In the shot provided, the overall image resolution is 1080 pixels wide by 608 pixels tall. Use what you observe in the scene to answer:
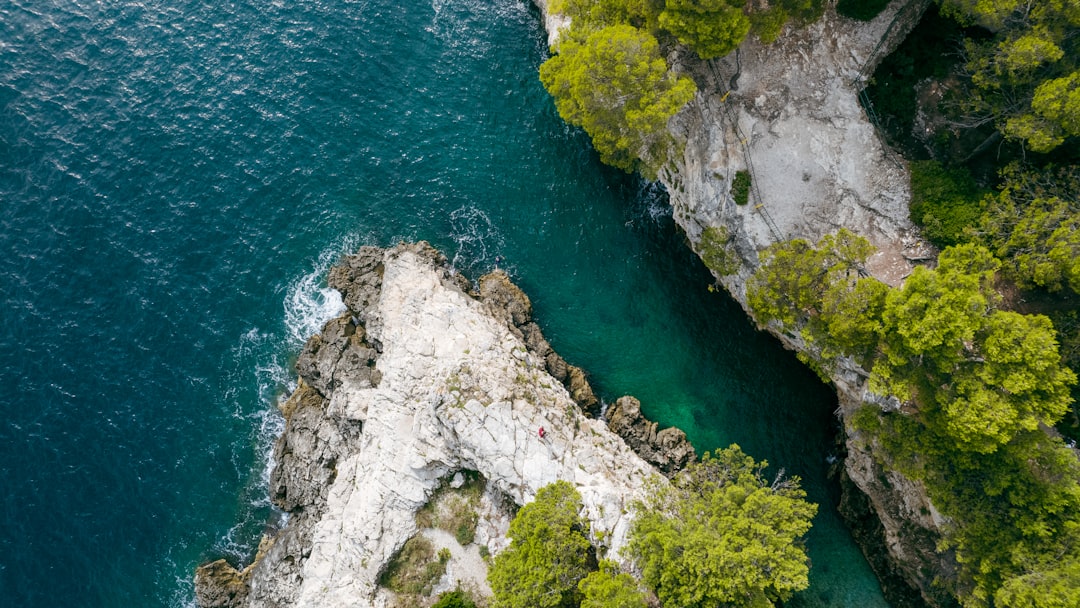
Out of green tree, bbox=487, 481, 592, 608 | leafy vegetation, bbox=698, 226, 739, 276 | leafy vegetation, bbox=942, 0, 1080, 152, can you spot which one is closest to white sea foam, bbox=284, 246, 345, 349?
green tree, bbox=487, 481, 592, 608

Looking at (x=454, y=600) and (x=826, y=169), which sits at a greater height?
(x=826, y=169)

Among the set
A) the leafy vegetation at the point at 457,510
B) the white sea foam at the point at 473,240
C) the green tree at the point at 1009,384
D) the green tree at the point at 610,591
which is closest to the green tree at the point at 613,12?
the white sea foam at the point at 473,240

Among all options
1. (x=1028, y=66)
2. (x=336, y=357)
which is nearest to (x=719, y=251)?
(x=1028, y=66)

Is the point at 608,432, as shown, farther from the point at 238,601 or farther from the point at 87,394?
the point at 87,394

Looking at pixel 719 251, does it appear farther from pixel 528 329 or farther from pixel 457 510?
pixel 457 510

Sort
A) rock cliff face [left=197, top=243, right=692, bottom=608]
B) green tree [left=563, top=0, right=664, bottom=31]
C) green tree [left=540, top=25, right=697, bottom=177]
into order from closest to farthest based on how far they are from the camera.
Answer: rock cliff face [left=197, top=243, right=692, bottom=608], green tree [left=540, top=25, right=697, bottom=177], green tree [left=563, top=0, right=664, bottom=31]

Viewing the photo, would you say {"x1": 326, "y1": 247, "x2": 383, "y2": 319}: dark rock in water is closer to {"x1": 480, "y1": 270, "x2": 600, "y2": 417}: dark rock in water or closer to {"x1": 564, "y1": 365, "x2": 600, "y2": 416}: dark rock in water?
{"x1": 480, "y1": 270, "x2": 600, "y2": 417}: dark rock in water
